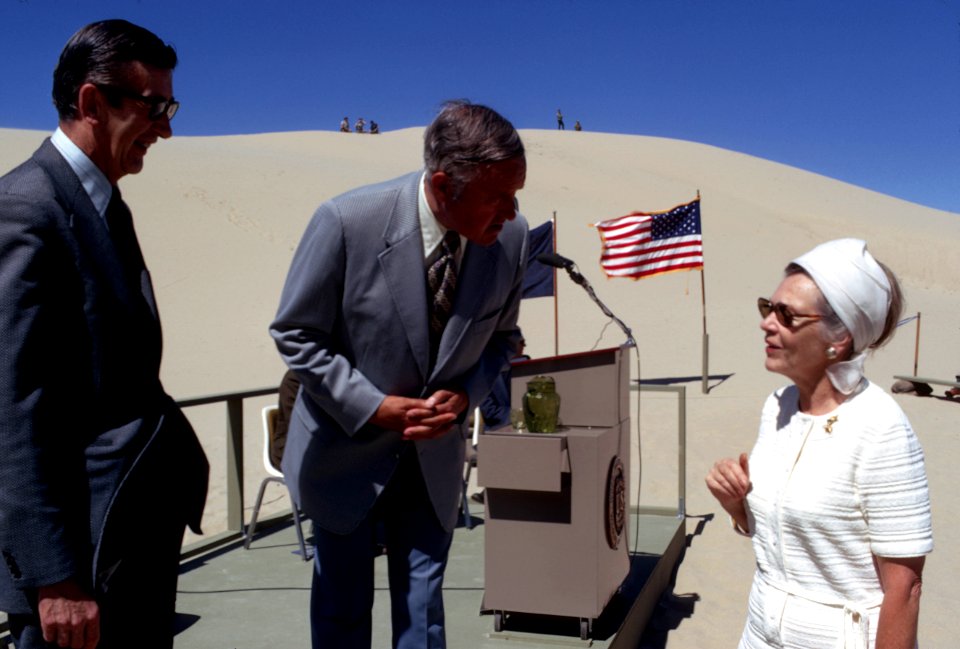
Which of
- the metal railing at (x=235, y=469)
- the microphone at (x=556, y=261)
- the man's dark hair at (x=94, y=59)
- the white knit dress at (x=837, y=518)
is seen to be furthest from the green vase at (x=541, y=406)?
the metal railing at (x=235, y=469)

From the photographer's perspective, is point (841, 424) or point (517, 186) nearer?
point (841, 424)

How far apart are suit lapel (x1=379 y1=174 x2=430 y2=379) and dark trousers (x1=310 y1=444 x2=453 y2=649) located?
13.8 inches

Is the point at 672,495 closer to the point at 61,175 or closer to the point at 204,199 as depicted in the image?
the point at 61,175

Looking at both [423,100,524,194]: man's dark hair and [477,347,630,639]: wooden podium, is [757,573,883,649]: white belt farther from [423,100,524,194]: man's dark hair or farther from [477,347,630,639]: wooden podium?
[477,347,630,639]: wooden podium

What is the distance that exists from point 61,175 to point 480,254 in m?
1.08

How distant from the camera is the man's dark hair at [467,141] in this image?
225 cm

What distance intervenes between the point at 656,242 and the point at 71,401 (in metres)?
12.6

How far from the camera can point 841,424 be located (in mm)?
2133

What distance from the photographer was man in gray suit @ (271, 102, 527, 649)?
232 cm

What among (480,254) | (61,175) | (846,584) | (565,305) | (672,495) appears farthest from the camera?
(565,305)

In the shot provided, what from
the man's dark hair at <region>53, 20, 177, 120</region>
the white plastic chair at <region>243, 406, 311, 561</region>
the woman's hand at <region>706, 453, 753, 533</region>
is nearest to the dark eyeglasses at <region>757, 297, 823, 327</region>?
the woman's hand at <region>706, 453, 753, 533</region>

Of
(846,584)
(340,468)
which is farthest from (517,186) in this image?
(846,584)

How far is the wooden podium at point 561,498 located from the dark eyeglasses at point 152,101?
202 centimetres

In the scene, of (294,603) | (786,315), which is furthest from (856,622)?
(294,603)
